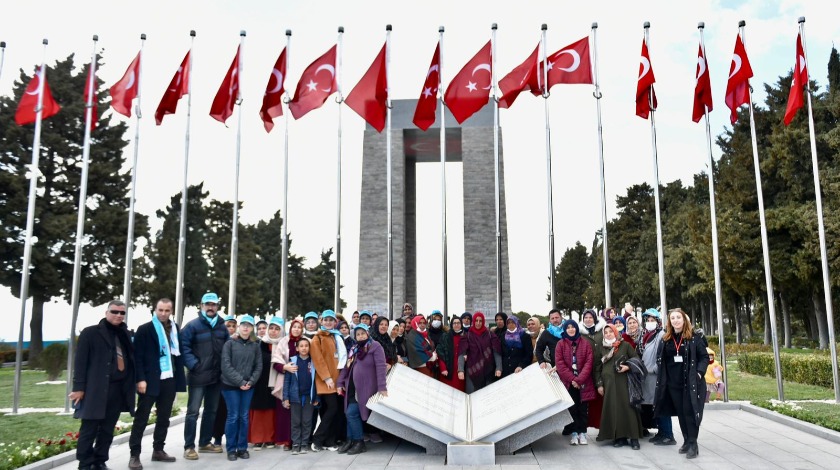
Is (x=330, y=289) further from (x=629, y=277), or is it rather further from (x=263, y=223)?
(x=629, y=277)

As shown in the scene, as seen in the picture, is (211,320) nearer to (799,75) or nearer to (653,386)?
(653,386)

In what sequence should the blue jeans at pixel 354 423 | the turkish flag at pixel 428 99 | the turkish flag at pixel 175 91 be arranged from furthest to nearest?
1. the turkish flag at pixel 428 99
2. the turkish flag at pixel 175 91
3. the blue jeans at pixel 354 423

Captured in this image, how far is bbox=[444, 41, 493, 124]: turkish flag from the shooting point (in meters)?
11.9

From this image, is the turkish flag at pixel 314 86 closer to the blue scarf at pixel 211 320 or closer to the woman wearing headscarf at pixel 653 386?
the blue scarf at pixel 211 320

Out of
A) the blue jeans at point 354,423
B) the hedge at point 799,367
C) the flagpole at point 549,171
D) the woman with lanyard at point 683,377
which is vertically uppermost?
the flagpole at point 549,171

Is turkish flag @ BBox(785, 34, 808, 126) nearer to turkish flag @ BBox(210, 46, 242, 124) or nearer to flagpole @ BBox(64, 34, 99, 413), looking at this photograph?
turkish flag @ BBox(210, 46, 242, 124)

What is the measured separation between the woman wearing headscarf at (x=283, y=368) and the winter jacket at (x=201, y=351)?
2.00ft

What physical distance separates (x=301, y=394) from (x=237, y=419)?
2.32 ft

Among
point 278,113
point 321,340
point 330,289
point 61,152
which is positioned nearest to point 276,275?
point 330,289

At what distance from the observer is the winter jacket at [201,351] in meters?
6.63

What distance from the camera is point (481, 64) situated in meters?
11.9

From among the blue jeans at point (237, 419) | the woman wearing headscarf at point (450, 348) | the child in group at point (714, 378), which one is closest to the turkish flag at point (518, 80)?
the woman wearing headscarf at point (450, 348)

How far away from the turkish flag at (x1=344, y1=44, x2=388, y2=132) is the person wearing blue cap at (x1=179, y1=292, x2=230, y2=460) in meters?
6.19

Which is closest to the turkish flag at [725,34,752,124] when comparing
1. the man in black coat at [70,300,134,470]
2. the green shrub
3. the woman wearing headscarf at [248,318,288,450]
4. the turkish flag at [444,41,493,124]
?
the turkish flag at [444,41,493,124]
